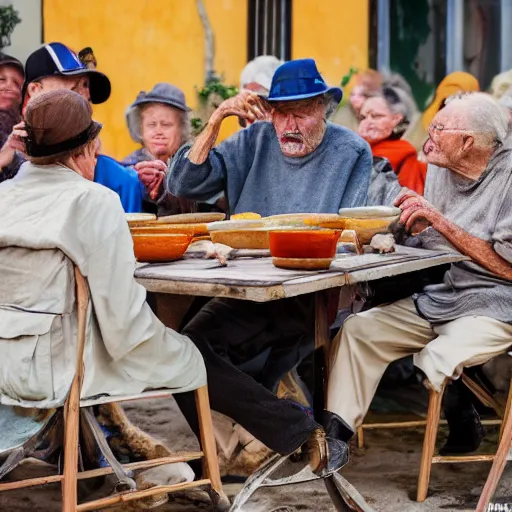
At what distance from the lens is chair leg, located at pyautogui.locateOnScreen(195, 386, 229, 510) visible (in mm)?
2953

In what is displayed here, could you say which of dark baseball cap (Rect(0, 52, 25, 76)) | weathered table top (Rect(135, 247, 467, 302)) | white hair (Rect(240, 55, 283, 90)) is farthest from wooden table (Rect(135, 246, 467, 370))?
white hair (Rect(240, 55, 283, 90))

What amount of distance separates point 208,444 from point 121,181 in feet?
5.75

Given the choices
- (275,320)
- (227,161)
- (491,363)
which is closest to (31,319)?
(275,320)

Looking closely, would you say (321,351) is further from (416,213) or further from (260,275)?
(260,275)

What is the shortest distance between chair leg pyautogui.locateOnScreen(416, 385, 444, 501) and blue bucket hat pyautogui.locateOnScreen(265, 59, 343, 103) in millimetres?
1378

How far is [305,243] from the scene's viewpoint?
2.77 meters

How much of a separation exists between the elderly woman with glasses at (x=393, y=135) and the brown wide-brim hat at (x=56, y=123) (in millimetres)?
2727

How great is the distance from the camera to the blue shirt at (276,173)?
399cm

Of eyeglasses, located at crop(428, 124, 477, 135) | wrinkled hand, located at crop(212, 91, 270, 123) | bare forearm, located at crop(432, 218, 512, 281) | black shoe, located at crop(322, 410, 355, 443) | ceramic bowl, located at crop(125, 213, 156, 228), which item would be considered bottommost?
black shoe, located at crop(322, 410, 355, 443)

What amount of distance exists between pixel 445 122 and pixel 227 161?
3.37 ft

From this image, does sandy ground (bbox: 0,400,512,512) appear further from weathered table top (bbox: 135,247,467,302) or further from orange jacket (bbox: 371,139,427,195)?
orange jacket (bbox: 371,139,427,195)

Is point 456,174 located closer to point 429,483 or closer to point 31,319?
point 429,483

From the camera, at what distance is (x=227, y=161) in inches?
161

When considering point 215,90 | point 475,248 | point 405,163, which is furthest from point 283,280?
point 215,90
